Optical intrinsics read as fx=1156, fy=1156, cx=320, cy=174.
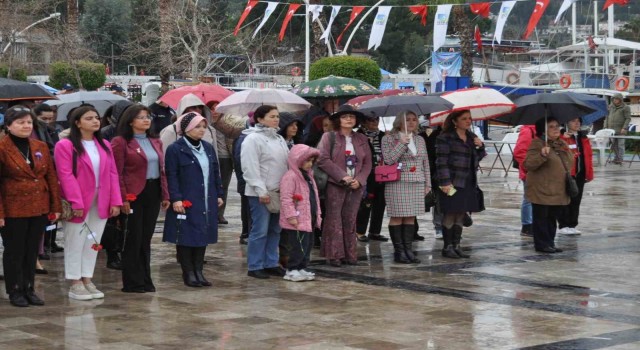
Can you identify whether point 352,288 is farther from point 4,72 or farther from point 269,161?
point 4,72

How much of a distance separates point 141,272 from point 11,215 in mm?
1387

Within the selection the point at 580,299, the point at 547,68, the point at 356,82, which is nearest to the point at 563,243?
the point at 356,82

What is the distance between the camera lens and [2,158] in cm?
887

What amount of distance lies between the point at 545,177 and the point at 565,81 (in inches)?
1188

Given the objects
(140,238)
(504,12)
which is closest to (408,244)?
(140,238)

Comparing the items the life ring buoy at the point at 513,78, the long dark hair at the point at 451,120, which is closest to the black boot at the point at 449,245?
the long dark hair at the point at 451,120

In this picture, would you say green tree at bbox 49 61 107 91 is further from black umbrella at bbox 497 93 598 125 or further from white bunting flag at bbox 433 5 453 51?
black umbrella at bbox 497 93 598 125

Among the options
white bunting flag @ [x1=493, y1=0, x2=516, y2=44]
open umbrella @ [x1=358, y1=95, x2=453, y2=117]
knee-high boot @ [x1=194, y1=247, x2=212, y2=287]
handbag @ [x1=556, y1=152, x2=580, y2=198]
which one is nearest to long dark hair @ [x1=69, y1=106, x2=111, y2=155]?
knee-high boot @ [x1=194, y1=247, x2=212, y2=287]

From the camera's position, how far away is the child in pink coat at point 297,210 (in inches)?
410

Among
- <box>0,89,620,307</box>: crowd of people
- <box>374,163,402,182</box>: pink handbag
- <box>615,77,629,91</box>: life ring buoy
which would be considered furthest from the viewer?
<box>615,77,629,91</box>: life ring buoy

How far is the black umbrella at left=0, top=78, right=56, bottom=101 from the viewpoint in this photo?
35.3ft

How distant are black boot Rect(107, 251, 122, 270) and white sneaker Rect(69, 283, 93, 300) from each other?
1761 millimetres

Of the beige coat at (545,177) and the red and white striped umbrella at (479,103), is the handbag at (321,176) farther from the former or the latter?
the beige coat at (545,177)

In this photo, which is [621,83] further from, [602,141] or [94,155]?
[94,155]
